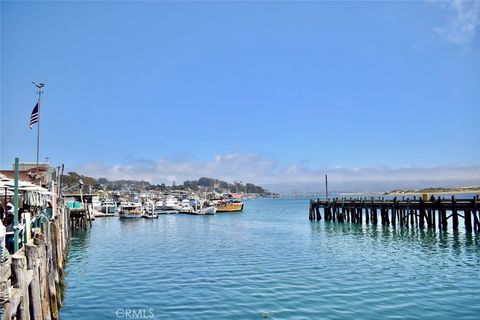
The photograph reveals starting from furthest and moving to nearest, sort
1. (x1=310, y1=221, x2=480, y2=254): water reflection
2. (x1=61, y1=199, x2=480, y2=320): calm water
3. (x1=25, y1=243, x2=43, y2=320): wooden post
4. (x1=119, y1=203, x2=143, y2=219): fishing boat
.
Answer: (x1=119, y1=203, x2=143, y2=219): fishing boat, (x1=310, y1=221, x2=480, y2=254): water reflection, (x1=61, y1=199, x2=480, y2=320): calm water, (x1=25, y1=243, x2=43, y2=320): wooden post

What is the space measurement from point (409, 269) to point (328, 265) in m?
4.62

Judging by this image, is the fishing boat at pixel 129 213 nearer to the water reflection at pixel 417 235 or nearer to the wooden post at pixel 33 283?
A: the water reflection at pixel 417 235

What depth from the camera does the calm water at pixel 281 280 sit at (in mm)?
17003

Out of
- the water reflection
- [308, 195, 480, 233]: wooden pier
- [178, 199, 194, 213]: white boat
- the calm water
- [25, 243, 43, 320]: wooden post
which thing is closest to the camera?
[25, 243, 43, 320]: wooden post

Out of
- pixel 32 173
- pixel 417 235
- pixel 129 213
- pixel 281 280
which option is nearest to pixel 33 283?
pixel 281 280

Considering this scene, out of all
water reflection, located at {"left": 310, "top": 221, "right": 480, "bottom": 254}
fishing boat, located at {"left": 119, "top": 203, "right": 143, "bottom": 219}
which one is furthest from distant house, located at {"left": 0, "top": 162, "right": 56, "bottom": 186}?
water reflection, located at {"left": 310, "top": 221, "right": 480, "bottom": 254}

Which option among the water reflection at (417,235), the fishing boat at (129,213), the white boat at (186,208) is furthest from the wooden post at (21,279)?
the white boat at (186,208)

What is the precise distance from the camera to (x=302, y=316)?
52.4 feet

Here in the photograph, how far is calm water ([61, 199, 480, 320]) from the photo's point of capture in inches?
669

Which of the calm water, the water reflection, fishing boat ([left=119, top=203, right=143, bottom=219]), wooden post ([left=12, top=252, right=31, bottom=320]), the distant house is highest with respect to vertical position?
the distant house

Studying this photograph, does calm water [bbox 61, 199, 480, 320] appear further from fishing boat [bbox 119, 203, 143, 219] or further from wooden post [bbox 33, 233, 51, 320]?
fishing boat [bbox 119, 203, 143, 219]

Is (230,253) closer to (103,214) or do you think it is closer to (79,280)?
(79,280)

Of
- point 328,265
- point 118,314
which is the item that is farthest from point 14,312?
point 328,265

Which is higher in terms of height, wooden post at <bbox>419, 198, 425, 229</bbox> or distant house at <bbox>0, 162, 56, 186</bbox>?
distant house at <bbox>0, 162, 56, 186</bbox>
